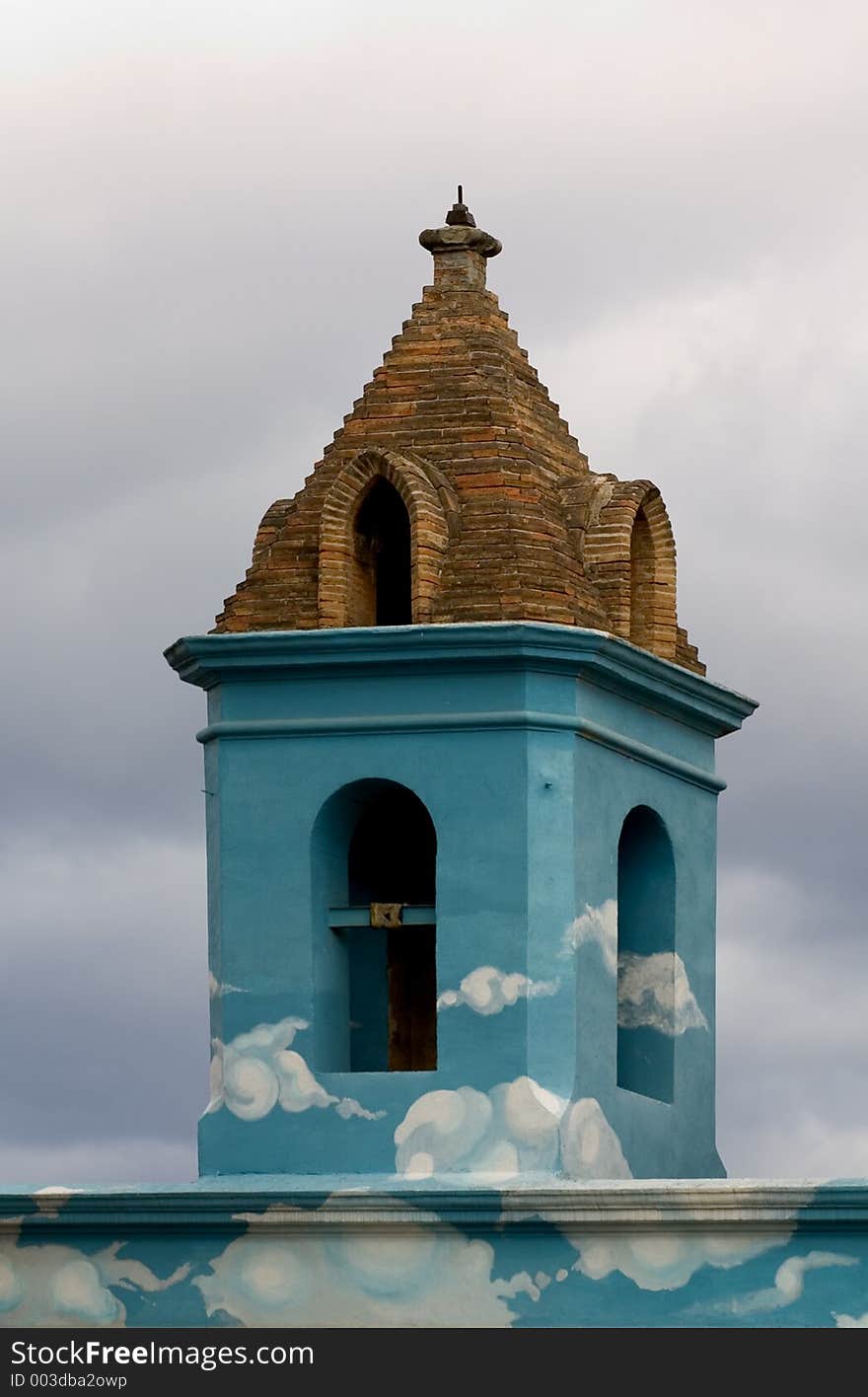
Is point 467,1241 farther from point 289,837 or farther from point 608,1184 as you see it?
point 289,837

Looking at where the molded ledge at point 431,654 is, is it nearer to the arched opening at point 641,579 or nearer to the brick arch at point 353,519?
the brick arch at point 353,519

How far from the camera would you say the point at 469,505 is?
2322cm

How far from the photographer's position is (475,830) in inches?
886

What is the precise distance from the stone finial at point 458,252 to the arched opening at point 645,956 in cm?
324

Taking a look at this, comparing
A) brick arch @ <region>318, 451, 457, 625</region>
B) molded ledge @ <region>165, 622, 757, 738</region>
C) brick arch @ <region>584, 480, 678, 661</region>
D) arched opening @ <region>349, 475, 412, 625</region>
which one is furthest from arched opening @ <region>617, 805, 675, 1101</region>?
brick arch @ <region>318, 451, 457, 625</region>

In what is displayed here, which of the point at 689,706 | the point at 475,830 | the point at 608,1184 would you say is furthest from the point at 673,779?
the point at 608,1184

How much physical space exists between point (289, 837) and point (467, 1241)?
272cm

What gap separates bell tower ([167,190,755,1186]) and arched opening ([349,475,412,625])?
20 mm

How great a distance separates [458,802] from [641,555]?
2.42m

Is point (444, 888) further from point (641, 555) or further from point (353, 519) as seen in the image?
point (641, 555)

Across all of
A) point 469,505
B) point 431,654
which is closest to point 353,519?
point 469,505

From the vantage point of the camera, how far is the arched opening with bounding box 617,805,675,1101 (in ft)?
78.0

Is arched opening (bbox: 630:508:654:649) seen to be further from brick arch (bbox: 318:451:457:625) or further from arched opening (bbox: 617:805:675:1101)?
brick arch (bbox: 318:451:457:625)

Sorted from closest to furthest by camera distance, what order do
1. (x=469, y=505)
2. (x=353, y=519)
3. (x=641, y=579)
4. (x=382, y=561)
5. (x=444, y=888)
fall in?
1. (x=444, y=888)
2. (x=469, y=505)
3. (x=353, y=519)
4. (x=382, y=561)
5. (x=641, y=579)
